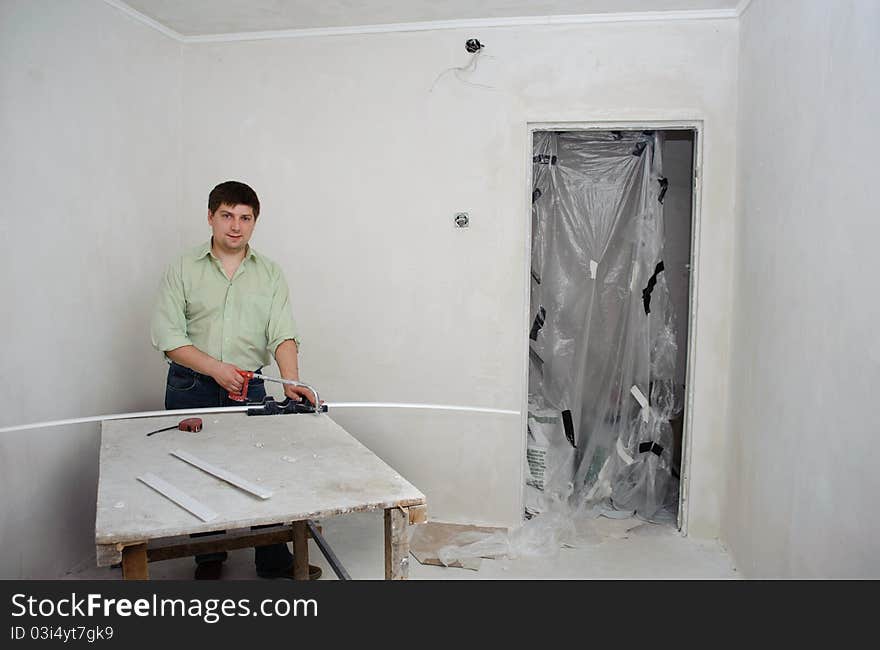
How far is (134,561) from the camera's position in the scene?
1.47 metres

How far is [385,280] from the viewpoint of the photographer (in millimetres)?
3223

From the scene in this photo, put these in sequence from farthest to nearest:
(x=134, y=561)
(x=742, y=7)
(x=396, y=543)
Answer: (x=742, y=7) < (x=396, y=543) < (x=134, y=561)

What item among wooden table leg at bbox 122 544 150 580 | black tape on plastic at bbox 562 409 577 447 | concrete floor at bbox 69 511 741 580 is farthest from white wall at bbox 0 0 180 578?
black tape on plastic at bbox 562 409 577 447

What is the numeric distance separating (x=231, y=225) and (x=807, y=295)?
6.28 feet

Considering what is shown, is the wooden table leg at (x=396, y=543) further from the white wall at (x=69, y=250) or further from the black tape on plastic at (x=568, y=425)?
Answer: the black tape on plastic at (x=568, y=425)

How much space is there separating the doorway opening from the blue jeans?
4.05ft

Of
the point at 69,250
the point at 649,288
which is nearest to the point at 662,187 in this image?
the point at 649,288

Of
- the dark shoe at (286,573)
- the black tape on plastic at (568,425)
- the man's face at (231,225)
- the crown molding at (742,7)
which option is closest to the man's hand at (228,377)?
the man's face at (231,225)

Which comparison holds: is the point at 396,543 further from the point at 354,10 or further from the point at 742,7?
the point at 742,7

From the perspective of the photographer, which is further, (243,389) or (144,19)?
(144,19)

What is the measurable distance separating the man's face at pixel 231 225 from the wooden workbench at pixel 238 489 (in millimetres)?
635

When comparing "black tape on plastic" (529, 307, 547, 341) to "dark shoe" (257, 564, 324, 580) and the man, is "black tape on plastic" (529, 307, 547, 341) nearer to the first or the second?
the man
